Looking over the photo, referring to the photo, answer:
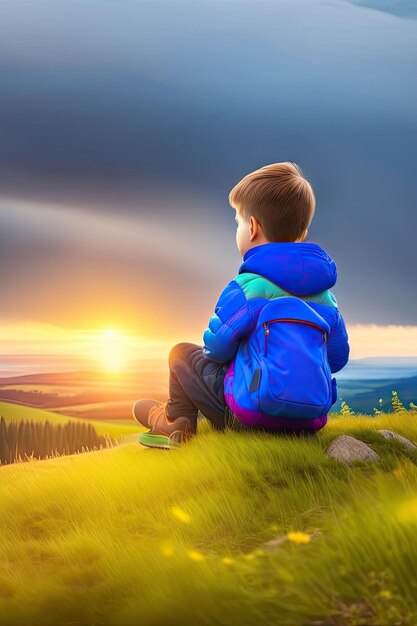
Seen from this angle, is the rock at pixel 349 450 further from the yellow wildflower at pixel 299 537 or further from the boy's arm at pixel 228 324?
the yellow wildflower at pixel 299 537

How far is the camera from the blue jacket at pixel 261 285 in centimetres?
520

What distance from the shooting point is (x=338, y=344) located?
566 cm

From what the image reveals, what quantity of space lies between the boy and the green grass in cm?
31

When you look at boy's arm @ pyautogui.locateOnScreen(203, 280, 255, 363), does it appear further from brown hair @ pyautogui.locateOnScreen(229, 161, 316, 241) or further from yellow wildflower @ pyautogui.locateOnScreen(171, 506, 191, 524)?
yellow wildflower @ pyautogui.locateOnScreen(171, 506, 191, 524)

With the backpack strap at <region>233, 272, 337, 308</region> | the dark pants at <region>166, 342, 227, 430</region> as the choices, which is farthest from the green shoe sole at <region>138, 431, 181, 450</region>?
the backpack strap at <region>233, 272, 337, 308</region>

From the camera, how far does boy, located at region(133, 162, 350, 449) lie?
5234 mm

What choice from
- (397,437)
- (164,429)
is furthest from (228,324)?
(397,437)

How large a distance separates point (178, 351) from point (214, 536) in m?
2.09

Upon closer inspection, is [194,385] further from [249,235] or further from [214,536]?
[214,536]

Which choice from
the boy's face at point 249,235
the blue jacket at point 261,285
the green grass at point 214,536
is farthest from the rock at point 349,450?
the boy's face at point 249,235

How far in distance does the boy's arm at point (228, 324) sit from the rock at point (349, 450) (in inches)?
41.7

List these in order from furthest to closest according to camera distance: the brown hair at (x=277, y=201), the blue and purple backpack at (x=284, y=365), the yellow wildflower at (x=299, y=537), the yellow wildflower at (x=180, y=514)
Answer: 1. the brown hair at (x=277, y=201)
2. the blue and purple backpack at (x=284, y=365)
3. the yellow wildflower at (x=180, y=514)
4. the yellow wildflower at (x=299, y=537)

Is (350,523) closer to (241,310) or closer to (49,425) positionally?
(241,310)

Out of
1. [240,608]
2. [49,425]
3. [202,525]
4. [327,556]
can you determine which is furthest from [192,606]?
[49,425]
